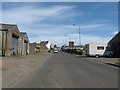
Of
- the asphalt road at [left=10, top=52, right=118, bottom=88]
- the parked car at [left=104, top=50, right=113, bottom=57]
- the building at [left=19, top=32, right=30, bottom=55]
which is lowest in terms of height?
the asphalt road at [left=10, top=52, right=118, bottom=88]

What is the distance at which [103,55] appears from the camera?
50.3 m

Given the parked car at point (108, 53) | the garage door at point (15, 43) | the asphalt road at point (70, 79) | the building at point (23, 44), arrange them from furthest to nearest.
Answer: the building at point (23, 44) < the garage door at point (15, 43) < the parked car at point (108, 53) < the asphalt road at point (70, 79)

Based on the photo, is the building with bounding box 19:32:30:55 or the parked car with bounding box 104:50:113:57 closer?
the parked car with bounding box 104:50:113:57

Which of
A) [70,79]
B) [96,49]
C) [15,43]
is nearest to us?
[70,79]

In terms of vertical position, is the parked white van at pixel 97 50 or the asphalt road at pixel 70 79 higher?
the parked white van at pixel 97 50

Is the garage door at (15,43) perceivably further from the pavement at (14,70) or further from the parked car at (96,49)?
the pavement at (14,70)

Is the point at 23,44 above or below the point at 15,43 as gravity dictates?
below

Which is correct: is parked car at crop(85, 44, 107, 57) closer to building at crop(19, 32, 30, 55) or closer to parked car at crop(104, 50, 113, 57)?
parked car at crop(104, 50, 113, 57)

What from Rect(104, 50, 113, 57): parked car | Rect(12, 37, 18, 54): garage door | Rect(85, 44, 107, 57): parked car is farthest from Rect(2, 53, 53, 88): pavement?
Rect(104, 50, 113, 57): parked car

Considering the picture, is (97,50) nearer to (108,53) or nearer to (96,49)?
(96,49)

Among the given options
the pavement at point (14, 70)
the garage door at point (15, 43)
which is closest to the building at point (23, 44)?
the garage door at point (15, 43)

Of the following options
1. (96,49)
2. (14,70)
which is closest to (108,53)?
(96,49)

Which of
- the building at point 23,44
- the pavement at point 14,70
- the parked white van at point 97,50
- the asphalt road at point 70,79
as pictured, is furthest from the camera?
the building at point 23,44

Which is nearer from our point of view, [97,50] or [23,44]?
[97,50]
